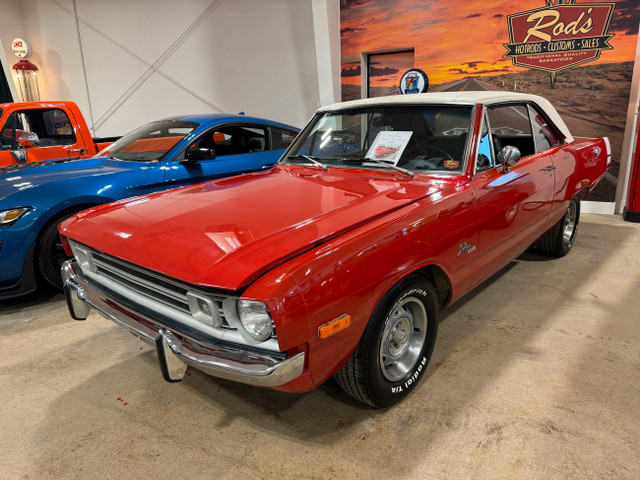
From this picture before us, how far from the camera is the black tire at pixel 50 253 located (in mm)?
3449

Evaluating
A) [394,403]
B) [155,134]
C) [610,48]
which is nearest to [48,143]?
[155,134]

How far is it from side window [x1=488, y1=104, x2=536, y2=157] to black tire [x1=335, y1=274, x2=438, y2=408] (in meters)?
1.38

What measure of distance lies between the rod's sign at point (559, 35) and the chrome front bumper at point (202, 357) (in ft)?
20.1

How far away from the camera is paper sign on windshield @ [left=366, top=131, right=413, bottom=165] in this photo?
2.75 meters

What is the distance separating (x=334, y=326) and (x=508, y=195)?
5.43ft

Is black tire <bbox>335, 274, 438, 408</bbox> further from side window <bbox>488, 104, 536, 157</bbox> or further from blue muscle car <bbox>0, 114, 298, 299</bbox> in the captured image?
blue muscle car <bbox>0, 114, 298, 299</bbox>

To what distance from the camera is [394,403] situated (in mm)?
2207

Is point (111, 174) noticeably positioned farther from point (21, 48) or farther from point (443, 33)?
point (21, 48)

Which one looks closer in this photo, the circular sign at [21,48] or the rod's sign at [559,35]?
the rod's sign at [559,35]

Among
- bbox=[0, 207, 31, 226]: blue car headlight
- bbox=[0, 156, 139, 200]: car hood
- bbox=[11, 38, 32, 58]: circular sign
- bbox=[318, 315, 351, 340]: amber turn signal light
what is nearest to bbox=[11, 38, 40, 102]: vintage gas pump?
bbox=[11, 38, 32, 58]: circular sign

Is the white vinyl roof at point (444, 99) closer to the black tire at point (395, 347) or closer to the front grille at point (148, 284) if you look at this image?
the black tire at point (395, 347)

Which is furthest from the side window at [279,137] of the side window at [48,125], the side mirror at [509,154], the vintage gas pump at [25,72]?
the vintage gas pump at [25,72]

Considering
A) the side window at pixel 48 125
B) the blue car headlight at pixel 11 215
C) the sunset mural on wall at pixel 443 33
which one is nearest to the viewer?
the blue car headlight at pixel 11 215

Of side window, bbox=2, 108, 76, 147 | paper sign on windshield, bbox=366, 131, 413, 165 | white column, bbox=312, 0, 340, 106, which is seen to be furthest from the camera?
white column, bbox=312, 0, 340, 106
